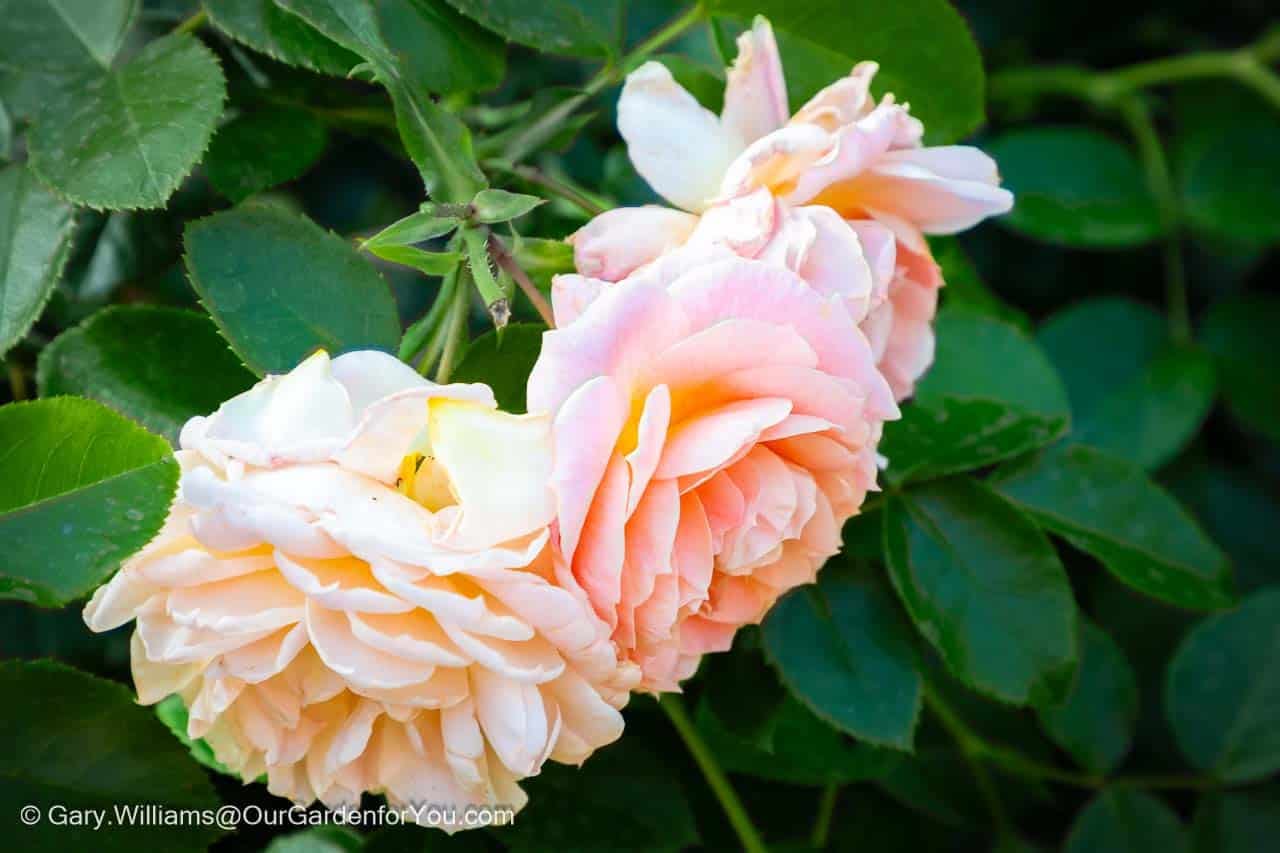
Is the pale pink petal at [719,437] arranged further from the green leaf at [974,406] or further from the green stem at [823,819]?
the green stem at [823,819]

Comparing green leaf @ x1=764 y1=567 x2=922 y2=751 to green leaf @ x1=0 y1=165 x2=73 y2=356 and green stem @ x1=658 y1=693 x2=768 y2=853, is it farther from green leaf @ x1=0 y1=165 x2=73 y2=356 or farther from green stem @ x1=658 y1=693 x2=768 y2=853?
green leaf @ x1=0 y1=165 x2=73 y2=356

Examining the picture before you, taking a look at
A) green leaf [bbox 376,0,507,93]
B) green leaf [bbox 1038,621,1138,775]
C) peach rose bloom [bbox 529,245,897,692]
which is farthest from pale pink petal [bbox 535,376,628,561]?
green leaf [bbox 1038,621,1138,775]

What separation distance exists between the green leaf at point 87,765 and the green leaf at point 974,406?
398mm

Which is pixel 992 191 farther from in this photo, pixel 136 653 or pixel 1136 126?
pixel 1136 126

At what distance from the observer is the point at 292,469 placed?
44 centimetres

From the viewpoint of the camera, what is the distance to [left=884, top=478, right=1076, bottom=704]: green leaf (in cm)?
66

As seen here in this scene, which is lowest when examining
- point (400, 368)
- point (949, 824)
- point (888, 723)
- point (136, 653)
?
point (949, 824)

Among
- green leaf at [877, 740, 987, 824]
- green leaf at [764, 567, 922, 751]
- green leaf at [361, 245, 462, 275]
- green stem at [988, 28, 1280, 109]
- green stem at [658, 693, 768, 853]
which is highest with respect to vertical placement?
green leaf at [361, 245, 462, 275]

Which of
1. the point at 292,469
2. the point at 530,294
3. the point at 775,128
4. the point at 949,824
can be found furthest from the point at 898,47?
the point at 949,824

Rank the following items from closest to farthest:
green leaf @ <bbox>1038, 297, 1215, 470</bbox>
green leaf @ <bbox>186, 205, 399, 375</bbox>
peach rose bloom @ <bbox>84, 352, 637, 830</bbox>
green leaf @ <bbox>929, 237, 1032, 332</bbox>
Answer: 1. peach rose bloom @ <bbox>84, 352, 637, 830</bbox>
2. green leaf @ <bbox>186, 205, 399, 375</bbox>
3. green leaf @ <bbox>929, 237, 1032, 332</bbox>
4. green leaf @ <bbox>1038, 297, 1215, 470</bbox>

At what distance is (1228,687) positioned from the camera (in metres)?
0.95

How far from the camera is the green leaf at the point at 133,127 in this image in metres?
0.53

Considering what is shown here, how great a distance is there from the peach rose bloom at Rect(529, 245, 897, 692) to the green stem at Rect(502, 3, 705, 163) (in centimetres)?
18

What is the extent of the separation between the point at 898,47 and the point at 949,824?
1.89 feet
